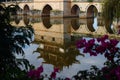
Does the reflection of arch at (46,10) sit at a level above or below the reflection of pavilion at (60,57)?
above

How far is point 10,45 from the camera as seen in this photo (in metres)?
3.33

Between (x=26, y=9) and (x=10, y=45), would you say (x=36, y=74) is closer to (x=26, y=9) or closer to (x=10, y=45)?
(x=10, y=45)

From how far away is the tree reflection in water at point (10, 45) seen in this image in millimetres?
3256

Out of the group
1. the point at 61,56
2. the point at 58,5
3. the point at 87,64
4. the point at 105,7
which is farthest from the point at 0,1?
the point at 58,5

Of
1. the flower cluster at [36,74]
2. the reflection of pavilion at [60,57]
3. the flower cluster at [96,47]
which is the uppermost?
the flower cluster at [96,47]

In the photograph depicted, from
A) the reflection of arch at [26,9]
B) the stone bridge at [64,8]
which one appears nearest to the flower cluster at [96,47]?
the stone bridge at [64,8]

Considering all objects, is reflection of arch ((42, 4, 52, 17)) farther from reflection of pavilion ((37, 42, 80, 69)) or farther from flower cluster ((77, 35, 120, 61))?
flower cluster ((77, 35, 120, 61))

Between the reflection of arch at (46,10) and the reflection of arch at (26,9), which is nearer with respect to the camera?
the reflection of arch at (46,10)

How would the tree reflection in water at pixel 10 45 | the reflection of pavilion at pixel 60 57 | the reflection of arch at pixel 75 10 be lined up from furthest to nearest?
the reflection of arch at pixel 75 10, the reflection of pavilion at pixel 60 57, the tree reflection in water at pixel 10 45

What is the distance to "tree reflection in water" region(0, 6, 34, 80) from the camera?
326 cm

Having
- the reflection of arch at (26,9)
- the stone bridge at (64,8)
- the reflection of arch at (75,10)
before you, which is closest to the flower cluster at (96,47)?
the stone bridge at (64,8)

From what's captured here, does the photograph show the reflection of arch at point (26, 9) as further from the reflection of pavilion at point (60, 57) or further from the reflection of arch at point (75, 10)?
the reflection of pavilion at point (60, 57)

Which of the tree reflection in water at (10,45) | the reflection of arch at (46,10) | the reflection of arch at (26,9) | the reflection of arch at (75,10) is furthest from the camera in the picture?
the reflection of arch at (26,9)

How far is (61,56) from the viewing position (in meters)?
13.9
